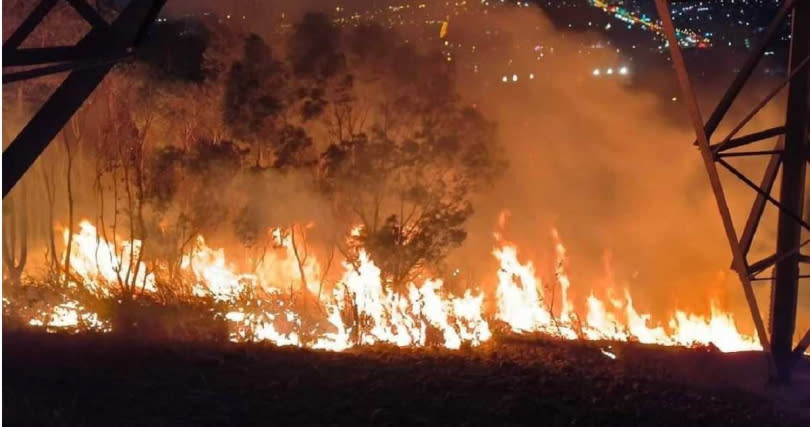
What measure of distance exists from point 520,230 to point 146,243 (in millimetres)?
9898

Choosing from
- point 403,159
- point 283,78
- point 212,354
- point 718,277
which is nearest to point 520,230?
point 718,277

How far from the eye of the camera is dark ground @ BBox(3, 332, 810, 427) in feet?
18.7

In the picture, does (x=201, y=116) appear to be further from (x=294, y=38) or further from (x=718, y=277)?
(x=718, y=277)

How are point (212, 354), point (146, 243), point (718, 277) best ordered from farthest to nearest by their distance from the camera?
point (718, 277) < point (146, 243) < point (212, 354)

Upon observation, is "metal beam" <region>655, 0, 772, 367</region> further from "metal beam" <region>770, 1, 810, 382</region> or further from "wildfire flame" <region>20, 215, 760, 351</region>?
"wildfire flame" <region>20, 215, 760, 351</region>

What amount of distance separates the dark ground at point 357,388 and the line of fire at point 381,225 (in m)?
0.04

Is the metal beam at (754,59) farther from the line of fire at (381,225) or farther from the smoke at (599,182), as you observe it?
the smoke at (599,182)

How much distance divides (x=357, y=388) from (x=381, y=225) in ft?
23.8

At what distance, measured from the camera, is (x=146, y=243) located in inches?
537

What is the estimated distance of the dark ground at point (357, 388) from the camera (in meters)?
5.69

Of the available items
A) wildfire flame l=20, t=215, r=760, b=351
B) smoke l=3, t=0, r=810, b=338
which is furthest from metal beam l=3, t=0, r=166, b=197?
smoke l=3, t=0, r=810, b=338

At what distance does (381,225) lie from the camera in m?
13.6

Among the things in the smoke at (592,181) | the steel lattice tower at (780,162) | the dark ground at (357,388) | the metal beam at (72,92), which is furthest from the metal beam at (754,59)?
the smoke at (592,181)

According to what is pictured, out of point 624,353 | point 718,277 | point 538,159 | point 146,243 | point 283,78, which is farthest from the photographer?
point 538,159
